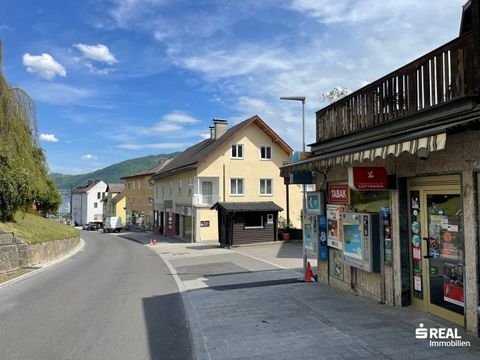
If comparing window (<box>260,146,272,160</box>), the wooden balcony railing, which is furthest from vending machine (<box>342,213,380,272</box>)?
window (<box>260,146,272,160</box>)

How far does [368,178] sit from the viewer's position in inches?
304

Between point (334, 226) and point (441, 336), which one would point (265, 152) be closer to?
point (334, 226)

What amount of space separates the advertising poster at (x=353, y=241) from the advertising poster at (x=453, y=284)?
2.07 metres

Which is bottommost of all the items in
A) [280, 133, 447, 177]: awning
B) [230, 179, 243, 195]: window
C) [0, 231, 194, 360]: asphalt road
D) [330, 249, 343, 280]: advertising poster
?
[0, 231, 194, 360]: asphalt road

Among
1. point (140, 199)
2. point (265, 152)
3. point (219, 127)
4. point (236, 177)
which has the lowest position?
point (140, 199)

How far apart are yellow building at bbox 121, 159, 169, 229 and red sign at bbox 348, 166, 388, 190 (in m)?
51.7

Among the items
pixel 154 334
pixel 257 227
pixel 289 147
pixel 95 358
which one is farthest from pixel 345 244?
pixel 289 147

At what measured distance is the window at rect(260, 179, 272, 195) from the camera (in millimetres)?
37594

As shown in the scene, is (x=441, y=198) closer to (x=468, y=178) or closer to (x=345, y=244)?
(x=468, y=178)

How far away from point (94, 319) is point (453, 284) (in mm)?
6685

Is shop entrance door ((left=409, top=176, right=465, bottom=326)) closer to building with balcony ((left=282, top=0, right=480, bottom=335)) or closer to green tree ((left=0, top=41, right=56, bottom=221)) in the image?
building with balcony ((left=282, top=0, right=480, bottom=335))

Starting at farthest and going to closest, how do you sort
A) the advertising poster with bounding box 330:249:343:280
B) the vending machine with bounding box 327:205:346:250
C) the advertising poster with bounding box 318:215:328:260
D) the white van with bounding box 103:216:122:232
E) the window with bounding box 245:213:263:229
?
the white van with bounding box 103:216:122:232, the window with bounding box 245:213:263:229, the advertising poster with bounding box 318:215:328:260, the advertising poster with bounding box 330:249:343:280, the vending machine with bounding box 327:205:346:250

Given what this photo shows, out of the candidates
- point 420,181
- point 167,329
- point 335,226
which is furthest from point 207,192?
point 420,181

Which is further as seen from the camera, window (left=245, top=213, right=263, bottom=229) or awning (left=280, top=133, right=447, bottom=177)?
window (left=245, top=213, right=263, bottom=229)
